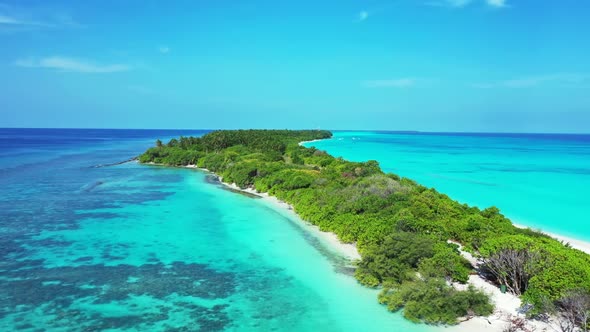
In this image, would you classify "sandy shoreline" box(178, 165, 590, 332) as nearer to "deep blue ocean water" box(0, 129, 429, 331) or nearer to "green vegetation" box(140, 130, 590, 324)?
"green vegetation" box(140, 130, 590, 324)

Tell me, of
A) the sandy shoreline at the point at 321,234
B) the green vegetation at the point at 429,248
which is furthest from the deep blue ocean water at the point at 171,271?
the green vegetation at the point at 429,248

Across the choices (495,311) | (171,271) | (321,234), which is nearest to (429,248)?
(495,311)

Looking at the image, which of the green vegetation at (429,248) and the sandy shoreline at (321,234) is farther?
the sandy shoreline at (321,234)

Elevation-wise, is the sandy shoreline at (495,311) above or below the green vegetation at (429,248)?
below

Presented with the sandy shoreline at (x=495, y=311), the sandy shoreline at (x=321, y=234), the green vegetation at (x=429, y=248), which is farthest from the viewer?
the sandy shoreline at (x=321, y=234)

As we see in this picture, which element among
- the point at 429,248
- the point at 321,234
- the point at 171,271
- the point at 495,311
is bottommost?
the point at 171,271

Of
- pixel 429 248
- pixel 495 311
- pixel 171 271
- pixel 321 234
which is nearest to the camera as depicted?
pixel 495 311

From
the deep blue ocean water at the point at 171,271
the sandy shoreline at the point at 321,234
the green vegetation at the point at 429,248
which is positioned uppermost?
the green vegetation at the point at 429,248

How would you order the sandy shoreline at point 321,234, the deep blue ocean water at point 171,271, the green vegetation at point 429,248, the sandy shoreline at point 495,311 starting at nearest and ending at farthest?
the sandy shoreline at point 495,311
the green vegetation at point 429,248
the deep blue ocean water at point 171,271
the sandy shoreline at point 321,234

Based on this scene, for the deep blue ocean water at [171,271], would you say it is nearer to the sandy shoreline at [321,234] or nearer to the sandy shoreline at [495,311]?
the sandy shoreline at [321,234]

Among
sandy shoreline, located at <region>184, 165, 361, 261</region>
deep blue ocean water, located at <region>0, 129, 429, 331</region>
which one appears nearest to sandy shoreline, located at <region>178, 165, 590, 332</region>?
sandy shoreline, located at <region>184, 165, 361, 261</region>

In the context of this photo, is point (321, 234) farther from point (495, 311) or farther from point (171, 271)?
point (495, 311)
